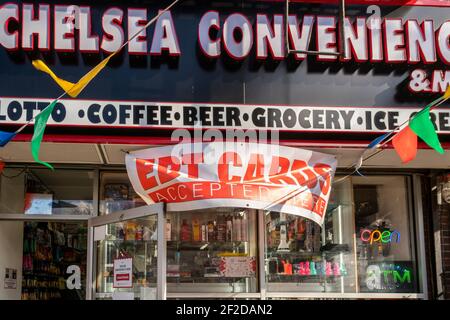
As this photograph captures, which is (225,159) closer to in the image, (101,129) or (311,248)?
(101,129)

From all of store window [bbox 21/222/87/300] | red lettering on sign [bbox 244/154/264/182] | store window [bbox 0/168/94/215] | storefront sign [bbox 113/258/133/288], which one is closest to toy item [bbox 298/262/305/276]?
red lettering on sign [bbox 244/154/264/182]

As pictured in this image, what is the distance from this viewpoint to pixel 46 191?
7918 mm

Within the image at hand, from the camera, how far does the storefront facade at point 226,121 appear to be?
22.0 ft

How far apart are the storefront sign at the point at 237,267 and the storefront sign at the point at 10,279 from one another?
8.62 ft

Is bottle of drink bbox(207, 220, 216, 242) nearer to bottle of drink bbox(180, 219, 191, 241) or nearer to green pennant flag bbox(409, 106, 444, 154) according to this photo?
bottle of drink bbox(180, 219, 191, 241)

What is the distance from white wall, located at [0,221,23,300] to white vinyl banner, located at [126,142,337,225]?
7.44 ft

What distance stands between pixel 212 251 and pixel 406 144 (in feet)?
8.64

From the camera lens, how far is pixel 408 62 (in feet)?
23.1

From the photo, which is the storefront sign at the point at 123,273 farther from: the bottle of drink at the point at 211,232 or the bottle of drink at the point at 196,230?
the bottle of drink at the point at 211,232

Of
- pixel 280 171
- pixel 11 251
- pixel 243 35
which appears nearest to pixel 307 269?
pixel 280 171

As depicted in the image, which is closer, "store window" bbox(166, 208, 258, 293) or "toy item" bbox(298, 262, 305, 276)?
"store window" bbox(166, 208, 258, 293)

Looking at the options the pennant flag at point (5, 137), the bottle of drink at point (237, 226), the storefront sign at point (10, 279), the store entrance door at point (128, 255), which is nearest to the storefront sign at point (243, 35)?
the pennant flag at point (5, 137)

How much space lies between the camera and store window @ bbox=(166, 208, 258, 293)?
7648 mm
